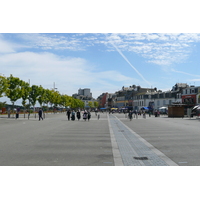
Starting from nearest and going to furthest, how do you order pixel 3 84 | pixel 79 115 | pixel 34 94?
1. pixel 79 115
2. pixel 3 84
3. pixel 34 94

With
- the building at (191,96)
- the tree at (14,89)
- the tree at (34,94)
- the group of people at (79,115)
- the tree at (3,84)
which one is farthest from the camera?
the building at (191,96)

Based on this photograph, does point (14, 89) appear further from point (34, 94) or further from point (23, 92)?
point (34, 94)

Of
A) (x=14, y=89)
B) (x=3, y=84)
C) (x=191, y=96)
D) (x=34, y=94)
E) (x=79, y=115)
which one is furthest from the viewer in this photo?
(x=191, y=96)

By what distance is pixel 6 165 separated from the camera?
8039mm

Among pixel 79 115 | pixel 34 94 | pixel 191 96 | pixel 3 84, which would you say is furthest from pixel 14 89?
pixel 191 96

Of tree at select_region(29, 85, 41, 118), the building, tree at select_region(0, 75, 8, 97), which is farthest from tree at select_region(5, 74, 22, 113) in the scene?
the building

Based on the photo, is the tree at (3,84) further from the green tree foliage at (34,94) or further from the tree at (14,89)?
the green tree foliage at (34,94)

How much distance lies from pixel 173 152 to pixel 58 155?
417 centimetres

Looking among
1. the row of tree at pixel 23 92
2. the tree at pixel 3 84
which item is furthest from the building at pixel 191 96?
the tree at pixel 3 84

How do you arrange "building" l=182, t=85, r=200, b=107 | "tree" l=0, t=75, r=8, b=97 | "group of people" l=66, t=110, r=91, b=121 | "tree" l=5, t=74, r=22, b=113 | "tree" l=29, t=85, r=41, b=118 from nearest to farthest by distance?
Result: "group of people" l=66, t=110, r=91, b=121
"tree" l=0, t=75, r=8, b=97
"tree" l=5, t=74, r=22, b=113
"tree" l=29, t=85, r=41, b=118
"building" l=182, t=85, r=200, b=107

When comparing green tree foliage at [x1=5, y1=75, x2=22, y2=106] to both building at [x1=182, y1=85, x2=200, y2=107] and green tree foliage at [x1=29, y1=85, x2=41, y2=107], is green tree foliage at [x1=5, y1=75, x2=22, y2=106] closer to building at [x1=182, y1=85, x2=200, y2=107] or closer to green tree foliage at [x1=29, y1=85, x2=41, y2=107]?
green tree foliage at [x1=29, y1=85, x2=41, y2=107]

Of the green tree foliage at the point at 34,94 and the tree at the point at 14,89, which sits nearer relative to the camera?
the tree at the point at 14,89
